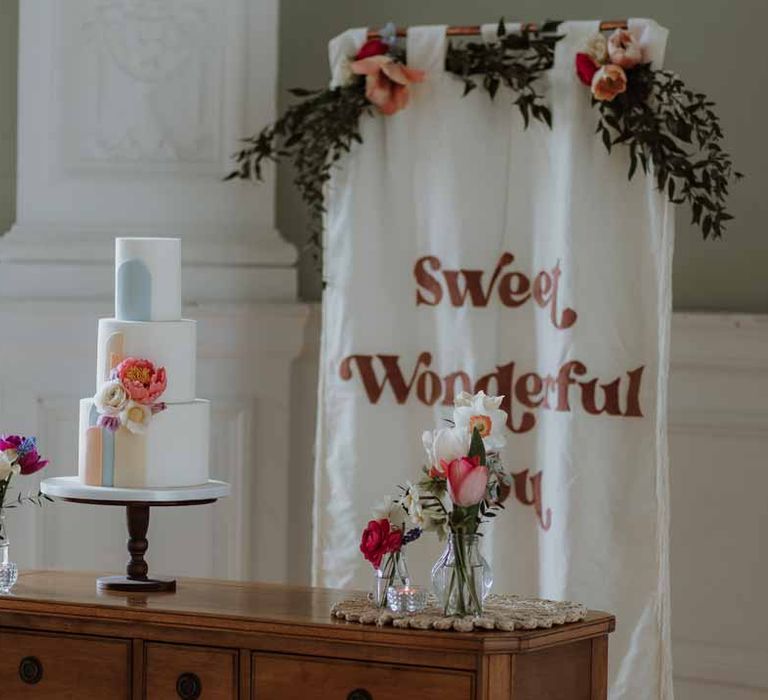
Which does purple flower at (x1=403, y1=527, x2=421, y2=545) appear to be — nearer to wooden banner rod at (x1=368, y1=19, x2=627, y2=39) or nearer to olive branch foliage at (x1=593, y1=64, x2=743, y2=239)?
olive branch foliage at (x1=593, y1=64, x2=743, y2=239)

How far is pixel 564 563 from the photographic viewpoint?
11.6 feet

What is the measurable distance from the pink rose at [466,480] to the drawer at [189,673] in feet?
1.65

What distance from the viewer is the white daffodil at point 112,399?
2756 millimetres

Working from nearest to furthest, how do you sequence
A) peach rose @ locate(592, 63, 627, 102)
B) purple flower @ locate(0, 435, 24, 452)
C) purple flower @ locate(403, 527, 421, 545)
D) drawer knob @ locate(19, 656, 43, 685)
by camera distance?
purple flower @ locate(403, 527, 421, 545), drawer knob @ locate(19, 656, 43, 685), purple flower @ locate(0, 435, 24, 452), peach rose @ locate(592, 63, 627, 102)

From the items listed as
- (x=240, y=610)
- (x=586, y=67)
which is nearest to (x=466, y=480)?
(x=240, y=610)

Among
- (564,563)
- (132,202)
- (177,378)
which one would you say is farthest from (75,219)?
(564,563)

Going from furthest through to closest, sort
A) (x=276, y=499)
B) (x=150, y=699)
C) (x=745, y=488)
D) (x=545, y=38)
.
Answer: (x=276, y=499) → (x=745, y=488) → (x=545, y=38) → (x=150, y=699)

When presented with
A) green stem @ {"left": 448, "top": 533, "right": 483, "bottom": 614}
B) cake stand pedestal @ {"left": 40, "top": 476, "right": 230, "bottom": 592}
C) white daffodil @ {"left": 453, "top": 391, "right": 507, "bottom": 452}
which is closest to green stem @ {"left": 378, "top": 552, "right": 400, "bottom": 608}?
green stem @ {"left": 448, "top": 533, "right": 483, "bottom": 614}

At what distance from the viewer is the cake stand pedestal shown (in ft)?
9.00

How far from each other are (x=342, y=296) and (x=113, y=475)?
1.07 m

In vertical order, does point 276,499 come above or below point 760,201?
below

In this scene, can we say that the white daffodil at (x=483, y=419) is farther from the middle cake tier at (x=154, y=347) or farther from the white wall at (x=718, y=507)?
the white wall at (x=718, y=507)

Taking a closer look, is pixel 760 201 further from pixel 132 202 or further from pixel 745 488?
pixel 132 202

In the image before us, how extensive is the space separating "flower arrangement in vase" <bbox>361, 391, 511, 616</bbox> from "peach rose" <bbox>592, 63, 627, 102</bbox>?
1151 mm
